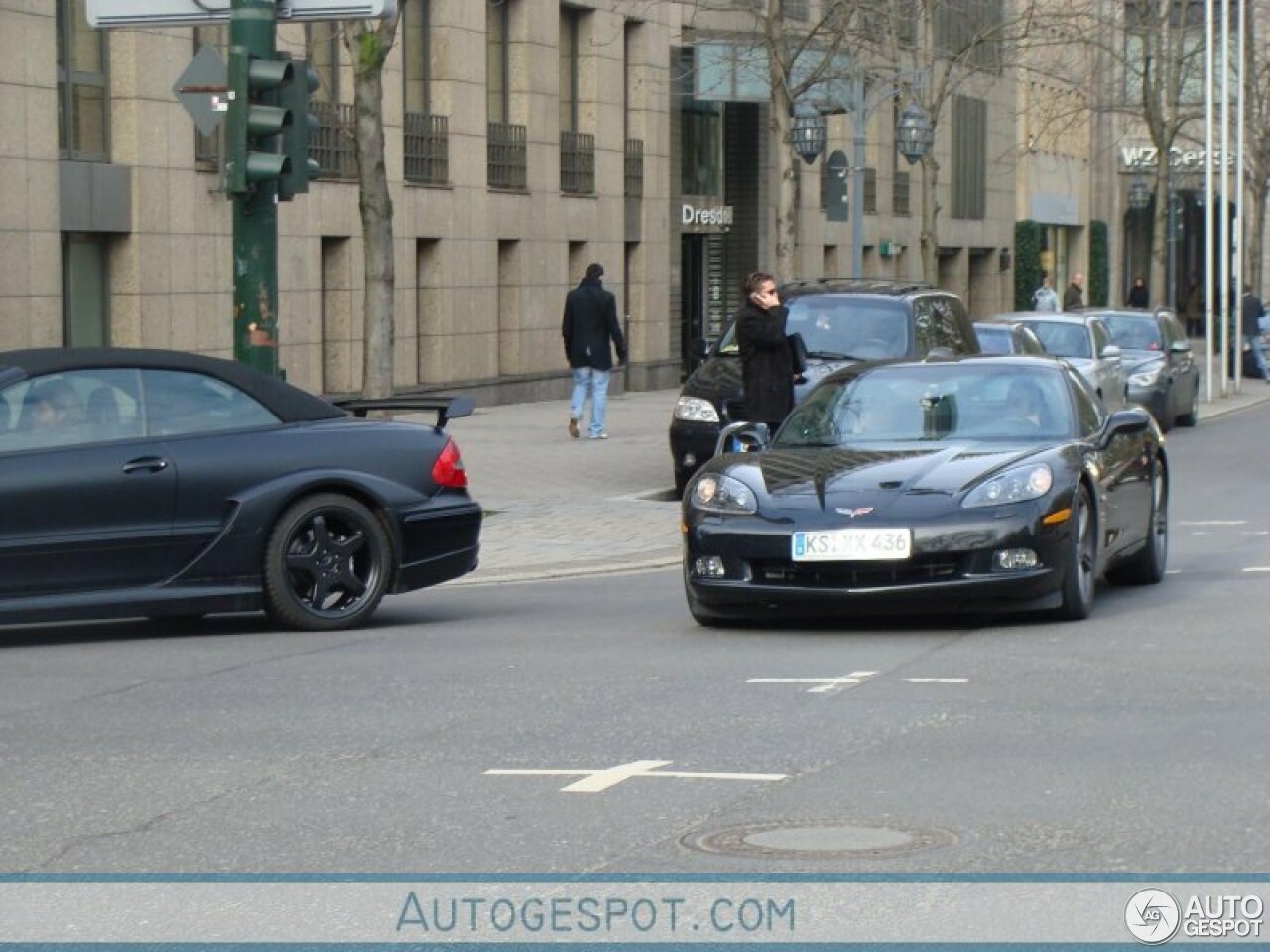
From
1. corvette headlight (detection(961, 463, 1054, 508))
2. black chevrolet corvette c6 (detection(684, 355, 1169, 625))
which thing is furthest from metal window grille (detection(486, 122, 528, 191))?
corvette headlight (detection(961, 463, 1054, 508))

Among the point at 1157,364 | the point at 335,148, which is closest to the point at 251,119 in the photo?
the point at 335,148

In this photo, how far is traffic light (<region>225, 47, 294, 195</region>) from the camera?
15.5 metres

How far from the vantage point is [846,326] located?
2192cm

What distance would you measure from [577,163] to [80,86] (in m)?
14.3

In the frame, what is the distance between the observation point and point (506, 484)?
23.0 meters

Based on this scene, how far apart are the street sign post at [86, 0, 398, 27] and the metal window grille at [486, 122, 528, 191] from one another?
20621 millimetres

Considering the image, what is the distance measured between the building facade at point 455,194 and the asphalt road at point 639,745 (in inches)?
541

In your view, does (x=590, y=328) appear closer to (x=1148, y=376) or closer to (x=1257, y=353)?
(x=1148, y=376)

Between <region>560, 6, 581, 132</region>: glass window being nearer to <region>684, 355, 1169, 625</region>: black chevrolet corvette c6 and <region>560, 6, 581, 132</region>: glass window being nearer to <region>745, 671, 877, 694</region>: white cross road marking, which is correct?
<region>684, 355, 1169, 625</region>: black chevrolet corvette c6

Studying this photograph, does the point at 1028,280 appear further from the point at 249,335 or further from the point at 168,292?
the point at 249,335

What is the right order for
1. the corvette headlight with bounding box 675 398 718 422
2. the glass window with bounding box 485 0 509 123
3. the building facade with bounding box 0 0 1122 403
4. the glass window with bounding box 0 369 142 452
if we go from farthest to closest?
1. the glass window with bounding box 485 0 509 123
2. the building facade with bounding box 0 0 1122 403
3. the corvette headlight with bounding box 675 398 718 422
4. the glass window with bounding box 0 369 142 452

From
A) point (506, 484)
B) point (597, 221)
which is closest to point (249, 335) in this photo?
point (506, 484)

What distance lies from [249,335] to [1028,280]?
193 feet

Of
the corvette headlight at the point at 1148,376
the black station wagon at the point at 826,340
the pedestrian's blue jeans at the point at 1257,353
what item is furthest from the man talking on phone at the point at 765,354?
the pedestrian's blue jeans at the point at 1257,353
